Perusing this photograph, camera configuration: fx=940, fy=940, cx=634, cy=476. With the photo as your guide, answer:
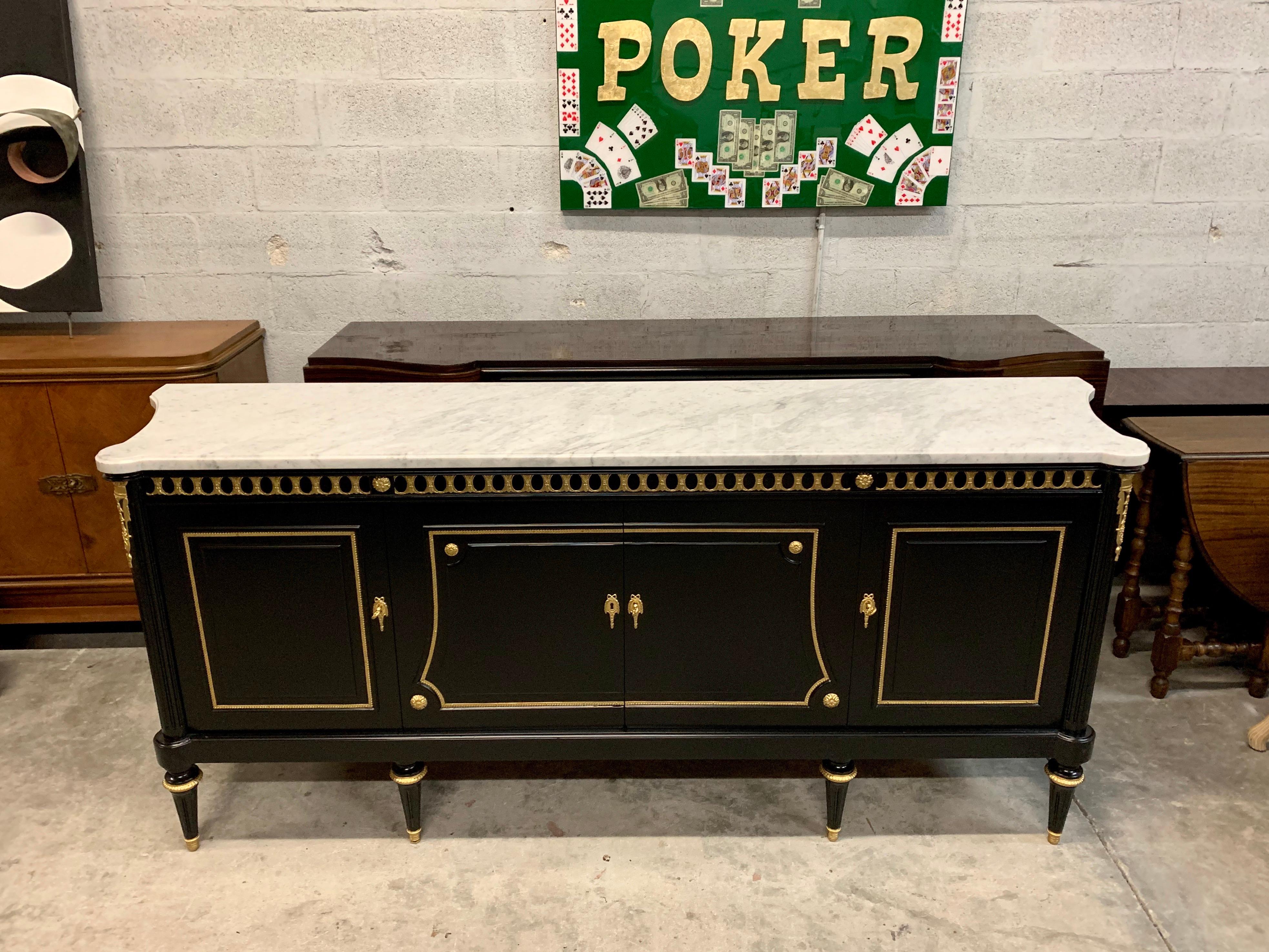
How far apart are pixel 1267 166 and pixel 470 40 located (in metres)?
2.51

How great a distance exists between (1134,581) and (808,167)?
63.1 inches

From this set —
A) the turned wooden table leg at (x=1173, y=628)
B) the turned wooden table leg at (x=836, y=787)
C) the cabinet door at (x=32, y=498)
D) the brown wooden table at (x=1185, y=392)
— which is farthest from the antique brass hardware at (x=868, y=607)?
the cabinet door at (x=32, y=498)

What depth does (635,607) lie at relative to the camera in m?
1.97

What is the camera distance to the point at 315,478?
1.86 metres

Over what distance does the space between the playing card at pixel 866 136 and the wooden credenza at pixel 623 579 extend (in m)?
1.11

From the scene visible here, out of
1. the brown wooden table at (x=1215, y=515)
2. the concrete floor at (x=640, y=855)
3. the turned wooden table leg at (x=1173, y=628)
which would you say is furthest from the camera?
the turned wooden table leg at (x=1173, y=628)

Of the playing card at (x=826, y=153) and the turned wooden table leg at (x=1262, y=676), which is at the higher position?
the playing card at (x=826, y=153)

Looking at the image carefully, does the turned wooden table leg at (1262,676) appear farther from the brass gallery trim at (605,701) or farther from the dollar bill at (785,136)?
the dollar bill at (785,136)

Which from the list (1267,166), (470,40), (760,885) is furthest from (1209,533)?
(470,40)

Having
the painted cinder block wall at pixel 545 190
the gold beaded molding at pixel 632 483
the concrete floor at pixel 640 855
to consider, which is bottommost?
the concrete floor at pixel 640 855

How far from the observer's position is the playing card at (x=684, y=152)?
112 inches

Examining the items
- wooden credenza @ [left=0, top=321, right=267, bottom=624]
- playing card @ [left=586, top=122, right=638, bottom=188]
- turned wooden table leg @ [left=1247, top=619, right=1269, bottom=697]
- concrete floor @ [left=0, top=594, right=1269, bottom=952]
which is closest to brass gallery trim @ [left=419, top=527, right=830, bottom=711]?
concrete floor @ [left=0, top=594, right=1269, bottom=952]

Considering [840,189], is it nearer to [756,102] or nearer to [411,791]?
[756,102]

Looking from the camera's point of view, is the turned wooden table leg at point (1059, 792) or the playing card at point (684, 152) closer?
the turned wooden table leg at point (1059, 792)
